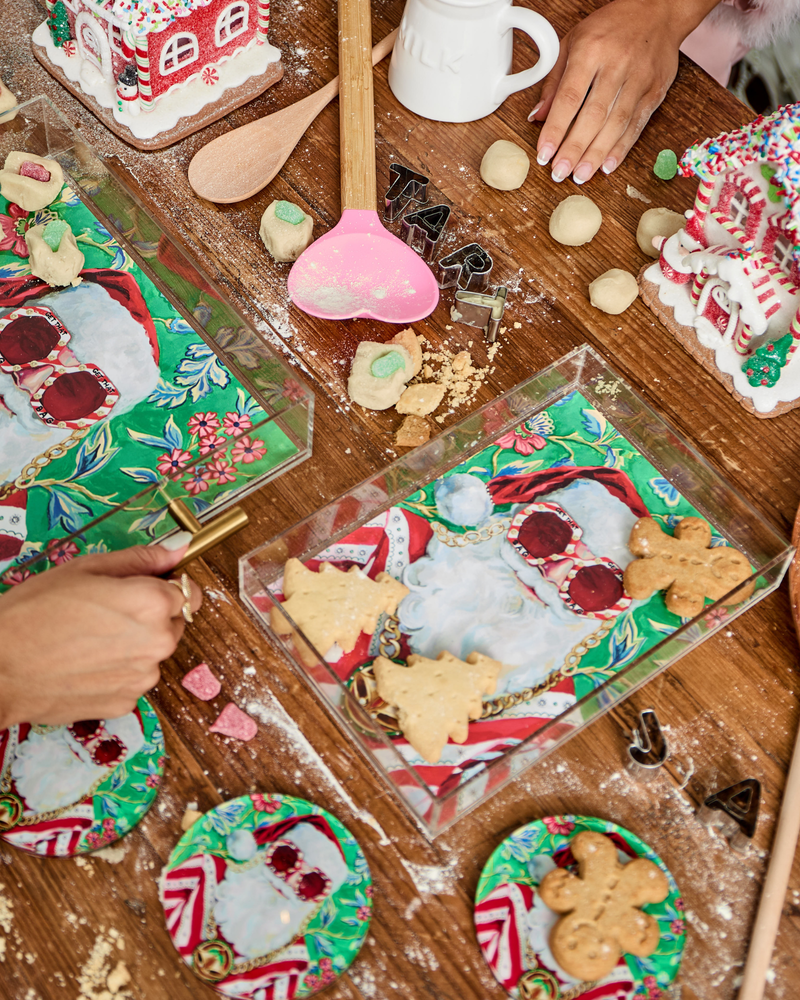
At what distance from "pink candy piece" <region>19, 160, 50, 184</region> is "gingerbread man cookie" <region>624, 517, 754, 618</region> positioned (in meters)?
0.72

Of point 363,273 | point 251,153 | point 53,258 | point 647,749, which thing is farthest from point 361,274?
point 647,749

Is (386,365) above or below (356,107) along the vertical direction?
below

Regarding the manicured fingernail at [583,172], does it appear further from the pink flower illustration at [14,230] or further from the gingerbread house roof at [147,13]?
the pink flower illustration at [14,230]

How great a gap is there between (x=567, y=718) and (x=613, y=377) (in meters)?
0.37

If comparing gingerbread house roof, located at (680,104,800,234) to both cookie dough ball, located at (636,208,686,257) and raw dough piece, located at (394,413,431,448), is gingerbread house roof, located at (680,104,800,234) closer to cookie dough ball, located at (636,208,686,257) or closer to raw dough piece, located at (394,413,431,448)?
cookie dough ball, located at (636,208,686,257)

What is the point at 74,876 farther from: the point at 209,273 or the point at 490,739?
the point at 209,273

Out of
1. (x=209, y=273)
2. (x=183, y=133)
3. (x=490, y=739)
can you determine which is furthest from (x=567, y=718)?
(x=183, y=133)

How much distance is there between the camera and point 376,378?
0.91m

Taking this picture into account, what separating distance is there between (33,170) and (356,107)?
14.3 inches

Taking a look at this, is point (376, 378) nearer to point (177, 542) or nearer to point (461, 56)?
point (177, 542)

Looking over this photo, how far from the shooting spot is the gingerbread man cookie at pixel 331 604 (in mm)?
771

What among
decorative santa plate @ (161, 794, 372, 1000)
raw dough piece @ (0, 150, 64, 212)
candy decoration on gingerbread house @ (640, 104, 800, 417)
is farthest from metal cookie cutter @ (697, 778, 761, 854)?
raw dough piece @ (0, 150, 64, 212)

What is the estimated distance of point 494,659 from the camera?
79 centimetres

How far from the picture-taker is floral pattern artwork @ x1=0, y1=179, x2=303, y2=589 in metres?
0.81
